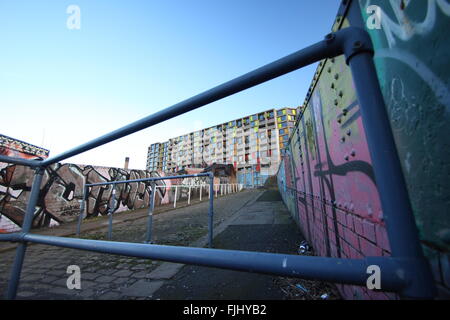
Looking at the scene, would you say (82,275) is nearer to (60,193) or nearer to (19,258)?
(19,258)

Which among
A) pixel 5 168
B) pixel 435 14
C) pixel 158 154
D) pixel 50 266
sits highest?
pixel 158 154

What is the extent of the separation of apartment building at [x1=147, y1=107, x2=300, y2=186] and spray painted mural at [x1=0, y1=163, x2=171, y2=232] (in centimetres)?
2400

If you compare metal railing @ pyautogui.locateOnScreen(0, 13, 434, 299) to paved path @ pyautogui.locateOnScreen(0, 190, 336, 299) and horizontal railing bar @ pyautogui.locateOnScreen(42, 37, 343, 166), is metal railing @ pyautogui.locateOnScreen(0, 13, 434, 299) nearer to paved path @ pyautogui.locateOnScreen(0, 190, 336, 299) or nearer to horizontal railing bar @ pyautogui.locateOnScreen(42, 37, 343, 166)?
horizontal railing bar @ pyautogui.locateOnScreen(42, 37, 343, 166)

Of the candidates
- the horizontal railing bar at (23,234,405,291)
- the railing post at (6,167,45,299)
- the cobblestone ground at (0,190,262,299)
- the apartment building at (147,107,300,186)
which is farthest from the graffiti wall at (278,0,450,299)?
the apartment building at (147,107,300,186)

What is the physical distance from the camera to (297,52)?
506 millimetres

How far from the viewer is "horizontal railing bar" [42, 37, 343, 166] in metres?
0.49

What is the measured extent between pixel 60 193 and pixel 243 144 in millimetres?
42685

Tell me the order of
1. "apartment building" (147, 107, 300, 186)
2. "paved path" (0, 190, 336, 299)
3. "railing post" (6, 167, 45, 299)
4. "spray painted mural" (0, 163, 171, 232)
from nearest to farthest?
"railing post" (6, 167, 45, 299) → "paved path" (0, 190, 336, 299) → "spray painted mural" (0, 163, 171, 232) → "apartment building" (147, 107, 300, 186)

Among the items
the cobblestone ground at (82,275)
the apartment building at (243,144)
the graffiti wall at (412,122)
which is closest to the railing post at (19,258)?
the cobblestone ground at (82,275)

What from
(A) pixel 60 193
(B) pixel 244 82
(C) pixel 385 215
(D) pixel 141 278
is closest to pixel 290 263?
(C) pixel 385 215

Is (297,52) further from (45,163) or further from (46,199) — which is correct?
(46,199)

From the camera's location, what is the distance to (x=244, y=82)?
570 millimetres

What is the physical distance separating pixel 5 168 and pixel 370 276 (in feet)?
25.4

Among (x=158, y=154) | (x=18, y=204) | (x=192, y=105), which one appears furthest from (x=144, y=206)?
(x=158, y=154)
